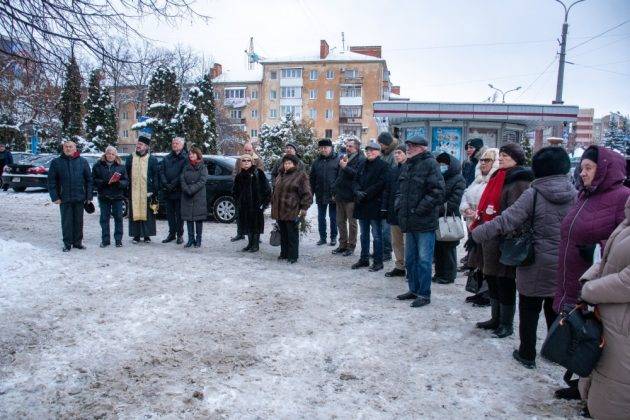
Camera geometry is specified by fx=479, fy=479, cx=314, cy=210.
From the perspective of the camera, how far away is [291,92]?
65688 millimetres

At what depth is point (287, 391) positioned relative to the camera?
12.1ft

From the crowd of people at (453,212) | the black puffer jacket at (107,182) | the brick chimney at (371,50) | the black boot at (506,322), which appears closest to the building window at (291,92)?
the brick chimney at (371,50)

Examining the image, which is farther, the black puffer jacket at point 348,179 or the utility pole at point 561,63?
the utility pole at point 561,63

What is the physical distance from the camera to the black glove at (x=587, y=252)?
3.33 meters

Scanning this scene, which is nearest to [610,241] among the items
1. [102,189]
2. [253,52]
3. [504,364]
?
[504,364]

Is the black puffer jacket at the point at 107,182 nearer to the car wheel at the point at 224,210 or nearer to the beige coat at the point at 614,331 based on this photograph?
the car wheel at the point at 224,210

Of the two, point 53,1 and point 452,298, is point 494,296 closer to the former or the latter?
point 452,298

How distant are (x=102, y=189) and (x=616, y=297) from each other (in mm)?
8434

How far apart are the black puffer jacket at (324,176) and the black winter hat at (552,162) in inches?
224

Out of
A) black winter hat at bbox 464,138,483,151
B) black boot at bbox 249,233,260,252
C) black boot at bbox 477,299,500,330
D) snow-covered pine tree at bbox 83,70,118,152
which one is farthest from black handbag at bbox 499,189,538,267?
snow-covered pine tree at bbox 83,70,118,152

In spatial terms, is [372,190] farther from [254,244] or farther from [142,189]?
[142,189]

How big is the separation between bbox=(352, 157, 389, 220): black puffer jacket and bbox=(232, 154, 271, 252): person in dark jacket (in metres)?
2.17

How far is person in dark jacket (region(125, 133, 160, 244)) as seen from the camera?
9273mm

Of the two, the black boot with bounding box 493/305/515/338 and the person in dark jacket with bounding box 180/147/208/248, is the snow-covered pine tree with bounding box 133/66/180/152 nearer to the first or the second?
the person in dark jacket with bounding box 180/147/208/248
